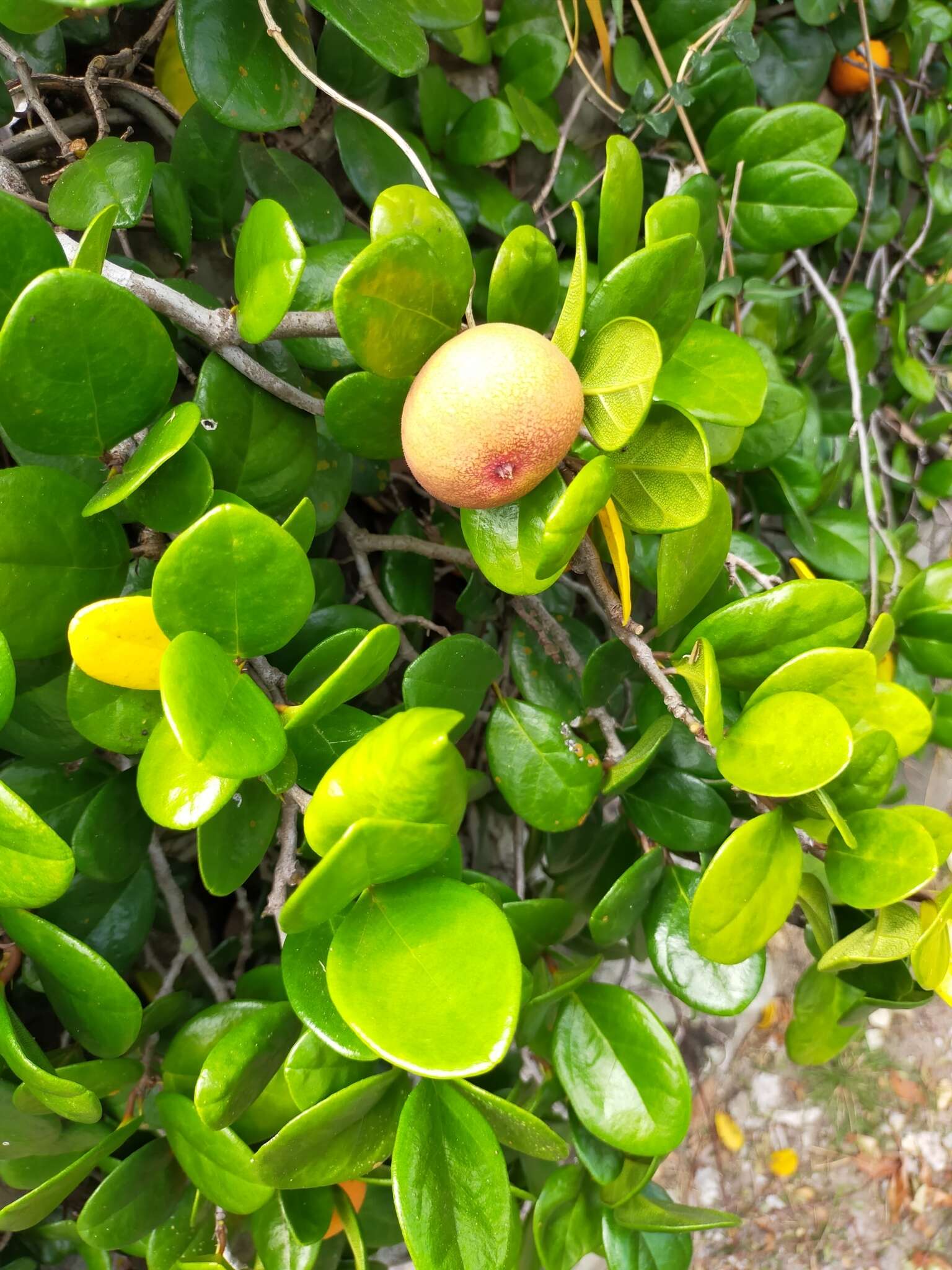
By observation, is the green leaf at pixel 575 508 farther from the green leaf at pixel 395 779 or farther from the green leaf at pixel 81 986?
the green leaf at pixel 81 986

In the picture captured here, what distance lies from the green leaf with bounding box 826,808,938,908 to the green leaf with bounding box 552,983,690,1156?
0.52ft

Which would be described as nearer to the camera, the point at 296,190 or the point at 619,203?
the point at 619,203

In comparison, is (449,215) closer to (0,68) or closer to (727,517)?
(727,517)

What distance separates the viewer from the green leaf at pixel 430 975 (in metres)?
0.33

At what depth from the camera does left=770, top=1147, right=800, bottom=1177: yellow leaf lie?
5.19ft

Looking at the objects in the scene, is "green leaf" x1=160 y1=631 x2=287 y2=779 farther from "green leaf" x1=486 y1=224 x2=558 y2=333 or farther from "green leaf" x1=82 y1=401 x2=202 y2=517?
"green leaf" x1=486 y1=224 x2=558 y2=333

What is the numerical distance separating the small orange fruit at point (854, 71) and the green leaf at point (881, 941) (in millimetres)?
1048

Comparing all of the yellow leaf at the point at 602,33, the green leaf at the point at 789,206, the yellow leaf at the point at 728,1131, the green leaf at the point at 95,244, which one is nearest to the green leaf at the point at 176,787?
the green leaf at the point at 95,244

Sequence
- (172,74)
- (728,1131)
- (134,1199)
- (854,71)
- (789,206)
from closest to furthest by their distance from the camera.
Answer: (134,1199), (172,74), (789,206), (854,71), (728,1131)

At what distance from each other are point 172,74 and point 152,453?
1.42 ft

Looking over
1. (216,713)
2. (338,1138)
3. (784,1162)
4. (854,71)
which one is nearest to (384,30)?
(216,713)

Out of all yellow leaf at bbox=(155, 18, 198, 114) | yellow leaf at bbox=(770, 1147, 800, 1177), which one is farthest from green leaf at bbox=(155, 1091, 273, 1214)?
yellow leaf at bbox=(770, 1147, 800, 1177)

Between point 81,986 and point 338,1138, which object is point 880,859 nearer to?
point 338,1138

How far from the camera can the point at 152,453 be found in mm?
394
